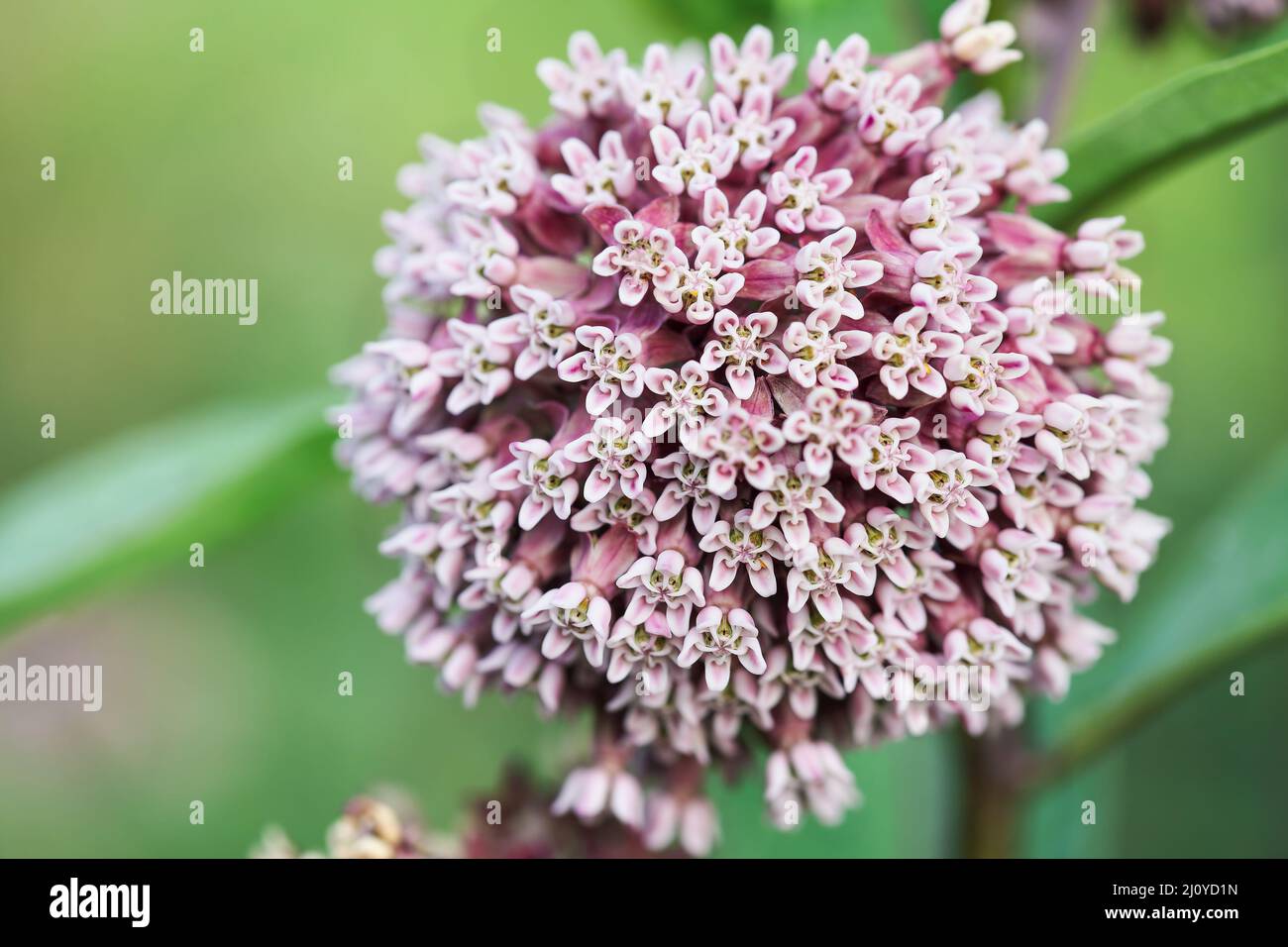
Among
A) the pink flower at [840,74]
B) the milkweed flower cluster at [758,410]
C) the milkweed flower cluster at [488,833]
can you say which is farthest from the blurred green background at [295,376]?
the pink flower at [840,74]

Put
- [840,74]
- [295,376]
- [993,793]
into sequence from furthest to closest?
[295,376], [993,793], [840,74]

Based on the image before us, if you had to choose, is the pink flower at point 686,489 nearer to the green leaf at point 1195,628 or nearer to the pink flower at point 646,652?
the pink flower at point 646,652

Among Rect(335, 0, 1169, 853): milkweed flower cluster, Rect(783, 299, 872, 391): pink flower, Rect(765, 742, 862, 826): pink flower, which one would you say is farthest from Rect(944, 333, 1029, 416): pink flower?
Rect(765, 742, 862, 826): pink flower

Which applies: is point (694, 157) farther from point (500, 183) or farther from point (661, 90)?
point (500, 183)

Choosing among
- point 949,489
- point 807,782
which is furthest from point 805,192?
point 807,782

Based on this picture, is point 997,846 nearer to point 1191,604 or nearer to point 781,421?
point 1191,604

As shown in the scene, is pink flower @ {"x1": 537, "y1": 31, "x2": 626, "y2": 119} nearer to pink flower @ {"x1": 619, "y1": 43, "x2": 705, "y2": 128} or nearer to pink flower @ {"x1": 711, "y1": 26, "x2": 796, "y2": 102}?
pink flower @ {"x1": 619, "y1": 43, "x2": 705, "y2": 128}
